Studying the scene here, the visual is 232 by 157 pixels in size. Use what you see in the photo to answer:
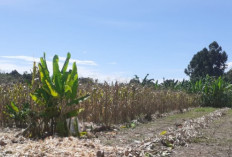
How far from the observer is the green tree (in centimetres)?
4747

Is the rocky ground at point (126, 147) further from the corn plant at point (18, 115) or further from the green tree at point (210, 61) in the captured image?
the green tree at point (210, 61)

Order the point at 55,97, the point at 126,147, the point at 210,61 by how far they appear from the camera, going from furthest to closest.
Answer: the point at 210,61 → the point at 55,97 → the point at 126,147

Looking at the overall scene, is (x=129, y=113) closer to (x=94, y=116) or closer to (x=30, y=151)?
(x=94, y=116)

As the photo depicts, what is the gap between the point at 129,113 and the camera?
12109 mm

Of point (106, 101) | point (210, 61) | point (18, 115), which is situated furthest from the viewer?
point (210, 61)

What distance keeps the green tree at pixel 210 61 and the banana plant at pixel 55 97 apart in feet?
135

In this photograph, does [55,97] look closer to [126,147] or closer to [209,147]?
[126,147]

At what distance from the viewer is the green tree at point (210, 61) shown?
47.5 meters

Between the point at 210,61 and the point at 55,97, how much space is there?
4202cm

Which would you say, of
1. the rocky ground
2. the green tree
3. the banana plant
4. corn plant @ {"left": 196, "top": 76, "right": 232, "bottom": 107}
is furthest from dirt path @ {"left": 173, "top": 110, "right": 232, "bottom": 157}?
the green tree

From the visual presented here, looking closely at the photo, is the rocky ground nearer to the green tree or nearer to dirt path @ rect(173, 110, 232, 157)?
dirt path @ rect(173, 110, 232, 157)

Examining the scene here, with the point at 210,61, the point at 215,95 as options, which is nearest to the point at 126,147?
the point at 215,95

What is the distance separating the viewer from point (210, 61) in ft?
155

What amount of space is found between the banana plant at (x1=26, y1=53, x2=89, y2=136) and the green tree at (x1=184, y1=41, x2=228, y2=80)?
41.2 meters
